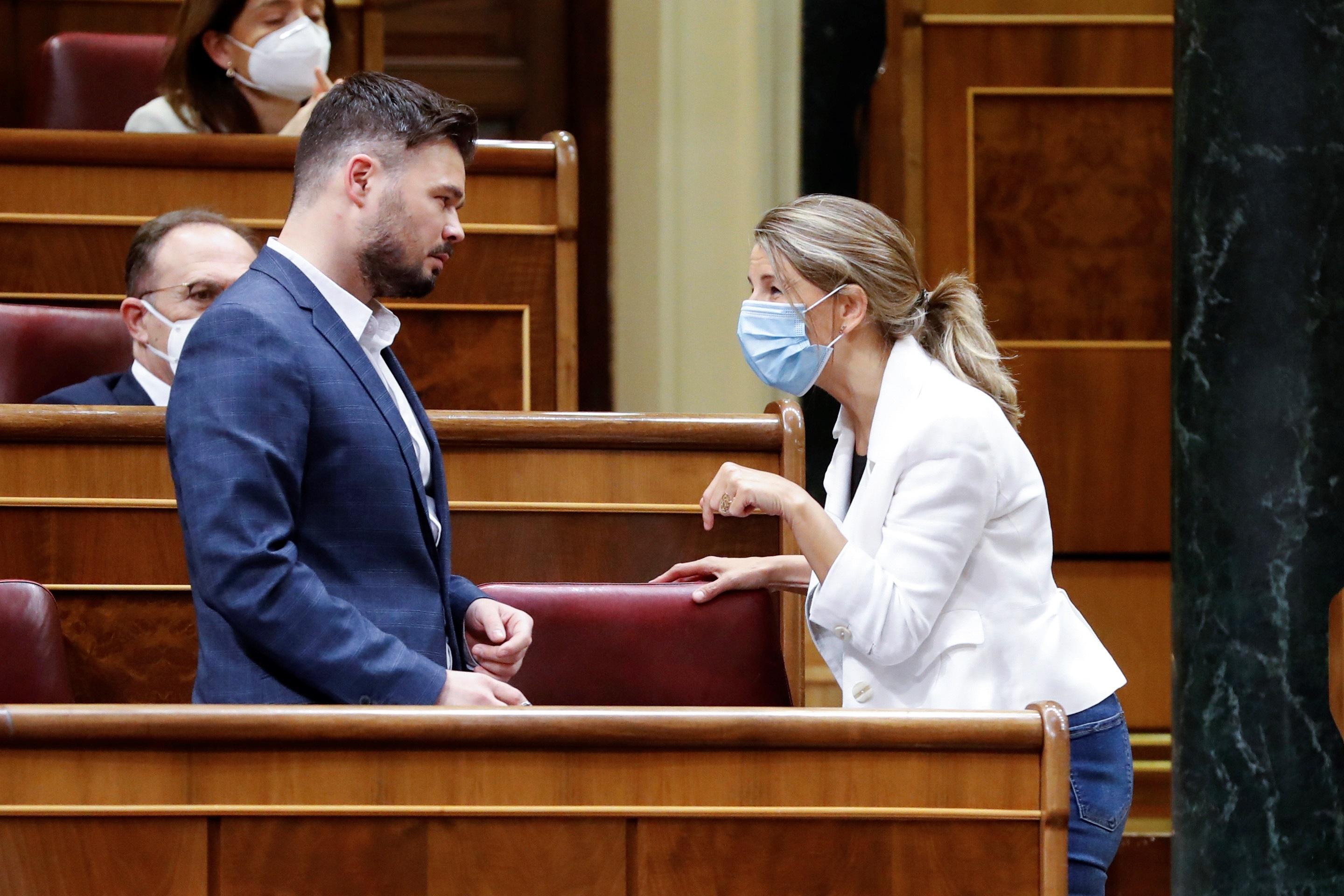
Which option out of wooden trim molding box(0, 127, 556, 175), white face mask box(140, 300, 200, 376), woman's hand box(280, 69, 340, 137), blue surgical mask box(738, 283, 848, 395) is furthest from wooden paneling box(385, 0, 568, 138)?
blue surgical mask box(738, 283, 848, 395)

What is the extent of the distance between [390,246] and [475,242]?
0.91 metres

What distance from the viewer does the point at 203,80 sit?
238 centimetres

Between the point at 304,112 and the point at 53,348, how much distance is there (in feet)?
1.73

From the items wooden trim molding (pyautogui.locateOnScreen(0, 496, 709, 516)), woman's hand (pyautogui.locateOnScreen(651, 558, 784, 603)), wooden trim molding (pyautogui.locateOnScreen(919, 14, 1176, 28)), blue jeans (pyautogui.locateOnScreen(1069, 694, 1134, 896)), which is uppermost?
wooden trim molding (pyautogui.locateOnScreen(919, 14, 1176, 28))

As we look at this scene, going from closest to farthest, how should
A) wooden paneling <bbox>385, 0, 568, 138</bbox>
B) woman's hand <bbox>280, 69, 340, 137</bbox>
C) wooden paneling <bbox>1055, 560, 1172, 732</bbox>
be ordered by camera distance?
woman's hand <bbox>280, 69, 340, 137</bbox> → wooden paneling <bbox>1055, 560, 1172, 732</bbox> → wooden paneling <bbox>385, 0, 568, 138</bbox>

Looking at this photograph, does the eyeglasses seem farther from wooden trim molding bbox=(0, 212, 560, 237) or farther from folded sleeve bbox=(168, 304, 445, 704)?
folded sleeve bbox=(168, 304, 445, 704)

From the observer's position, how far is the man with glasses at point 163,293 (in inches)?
75.7

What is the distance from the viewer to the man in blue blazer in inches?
43.3

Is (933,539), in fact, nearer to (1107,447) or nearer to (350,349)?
(350,349)

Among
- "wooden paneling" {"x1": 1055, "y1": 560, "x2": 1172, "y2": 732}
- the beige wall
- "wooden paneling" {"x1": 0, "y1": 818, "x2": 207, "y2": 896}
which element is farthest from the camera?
the beige wall

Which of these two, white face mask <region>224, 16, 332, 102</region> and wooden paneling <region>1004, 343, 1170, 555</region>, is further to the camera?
wooden paneling <region>1004, 343, 1170, 555</region>

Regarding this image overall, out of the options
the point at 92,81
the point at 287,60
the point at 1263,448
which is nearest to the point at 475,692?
the point at 1263,448

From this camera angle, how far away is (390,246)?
1242 millimetres

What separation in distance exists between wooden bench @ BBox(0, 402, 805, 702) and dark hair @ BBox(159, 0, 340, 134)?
0.83m
